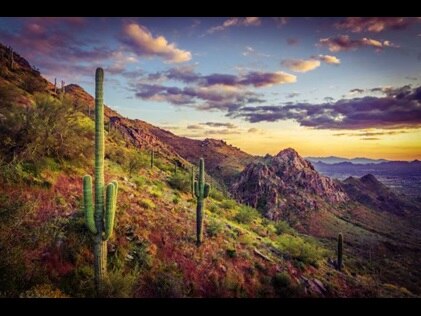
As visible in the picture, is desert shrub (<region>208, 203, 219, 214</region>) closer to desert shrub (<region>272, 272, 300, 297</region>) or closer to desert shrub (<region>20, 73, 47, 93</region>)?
desert shrub (<region>272, 272, 300, 297</region>)

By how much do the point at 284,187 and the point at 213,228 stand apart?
19975 mm

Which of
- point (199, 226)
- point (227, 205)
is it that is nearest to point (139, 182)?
point (199, 226)

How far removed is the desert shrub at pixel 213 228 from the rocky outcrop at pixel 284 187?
541 inches

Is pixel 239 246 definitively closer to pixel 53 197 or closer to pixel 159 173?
pixel 53 197

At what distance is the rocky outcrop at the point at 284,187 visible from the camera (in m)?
27.8

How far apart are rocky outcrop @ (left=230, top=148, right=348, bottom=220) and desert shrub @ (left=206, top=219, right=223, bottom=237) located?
45.1 ft

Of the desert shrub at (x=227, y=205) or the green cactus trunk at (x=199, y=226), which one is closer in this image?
the green cactus trunk at (x=199, y=226)

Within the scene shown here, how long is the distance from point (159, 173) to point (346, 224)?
17.5m

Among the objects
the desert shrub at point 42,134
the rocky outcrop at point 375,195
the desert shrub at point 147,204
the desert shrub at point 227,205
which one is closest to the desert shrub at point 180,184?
the desert shrub at point 227,205

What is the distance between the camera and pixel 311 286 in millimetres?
10797

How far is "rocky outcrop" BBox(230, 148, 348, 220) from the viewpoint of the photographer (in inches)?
1095

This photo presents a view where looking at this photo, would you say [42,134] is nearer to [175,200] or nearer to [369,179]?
[175,200]

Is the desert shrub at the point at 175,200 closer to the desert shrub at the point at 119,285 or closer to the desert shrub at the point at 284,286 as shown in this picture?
the desert shrub at the point at 284,286
